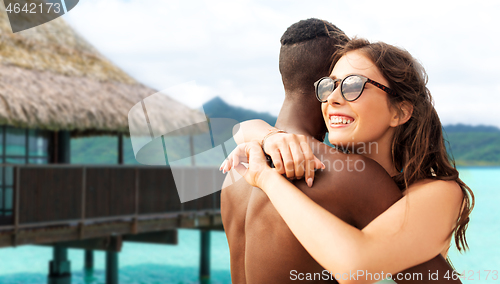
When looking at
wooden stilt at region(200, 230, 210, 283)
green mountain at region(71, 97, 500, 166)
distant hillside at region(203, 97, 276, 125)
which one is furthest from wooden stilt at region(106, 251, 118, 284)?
green mountain at region(71, 97, 500, 166)

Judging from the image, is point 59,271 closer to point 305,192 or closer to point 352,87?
point 305,192

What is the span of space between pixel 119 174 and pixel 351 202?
30.8 ft

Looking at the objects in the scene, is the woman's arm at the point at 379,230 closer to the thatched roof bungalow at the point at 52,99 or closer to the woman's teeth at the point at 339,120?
the woman's teeth at the point at 339,120

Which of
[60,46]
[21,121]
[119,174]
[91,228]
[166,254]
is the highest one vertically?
[60,46]

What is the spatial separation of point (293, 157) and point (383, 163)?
0.49 meters

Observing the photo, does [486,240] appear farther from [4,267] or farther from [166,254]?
[4,267]

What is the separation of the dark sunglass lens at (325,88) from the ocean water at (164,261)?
695cm

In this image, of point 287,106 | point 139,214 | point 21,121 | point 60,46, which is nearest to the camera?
point 287,106

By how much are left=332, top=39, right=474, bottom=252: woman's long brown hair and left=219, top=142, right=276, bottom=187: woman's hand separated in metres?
0.49

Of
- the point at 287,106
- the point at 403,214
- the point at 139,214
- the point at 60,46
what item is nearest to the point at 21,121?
the point at 139,214

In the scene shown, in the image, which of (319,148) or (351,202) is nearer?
(351,202)

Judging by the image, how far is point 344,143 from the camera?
5.33 feet

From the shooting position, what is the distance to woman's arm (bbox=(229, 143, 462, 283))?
4.29 ft

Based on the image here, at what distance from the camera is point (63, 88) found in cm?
1041
